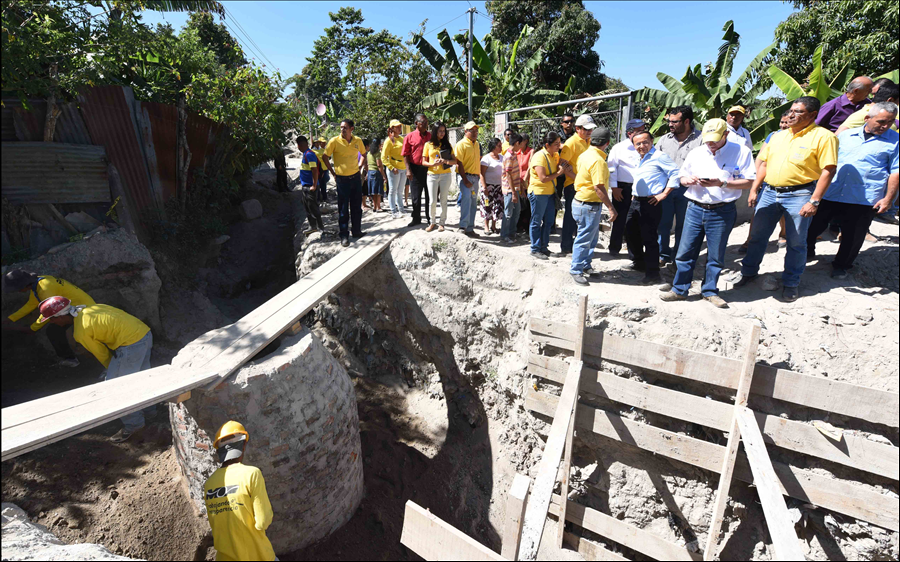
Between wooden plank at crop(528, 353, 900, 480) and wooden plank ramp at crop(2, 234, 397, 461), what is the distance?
272 centimetres

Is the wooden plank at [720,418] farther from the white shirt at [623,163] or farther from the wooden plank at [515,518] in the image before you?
the white shirt at [623,163]

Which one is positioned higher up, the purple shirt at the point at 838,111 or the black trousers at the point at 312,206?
the purple shirt at the point at 838,111

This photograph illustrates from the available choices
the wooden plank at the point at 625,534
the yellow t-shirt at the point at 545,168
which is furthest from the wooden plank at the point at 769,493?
the yellow t-shirt at the point at 545,168

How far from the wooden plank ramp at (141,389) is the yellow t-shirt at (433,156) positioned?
228cm

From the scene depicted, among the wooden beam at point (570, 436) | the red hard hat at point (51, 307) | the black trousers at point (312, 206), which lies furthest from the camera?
the black trousers at point (312, 206)

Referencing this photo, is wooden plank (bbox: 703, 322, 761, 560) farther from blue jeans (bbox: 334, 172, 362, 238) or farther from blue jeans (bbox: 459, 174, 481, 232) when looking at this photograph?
blue jeans (bbox: 334, 172, 362, 238)

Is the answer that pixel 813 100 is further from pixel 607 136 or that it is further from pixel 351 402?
pixel 351 402

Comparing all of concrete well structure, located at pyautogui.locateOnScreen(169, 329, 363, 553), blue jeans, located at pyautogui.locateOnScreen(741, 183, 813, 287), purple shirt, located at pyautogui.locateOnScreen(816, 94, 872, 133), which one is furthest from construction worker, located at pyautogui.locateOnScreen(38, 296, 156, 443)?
purple shirt, located at pyautogui.locateOnScreen(816, 94, 872, 133)

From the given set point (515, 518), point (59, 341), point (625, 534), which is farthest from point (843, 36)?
point (59, 341)

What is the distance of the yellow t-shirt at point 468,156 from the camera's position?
6.08 m

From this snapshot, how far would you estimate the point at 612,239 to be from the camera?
18.3 feet

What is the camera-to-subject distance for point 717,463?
369 cm

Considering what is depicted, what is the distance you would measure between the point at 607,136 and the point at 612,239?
1436 mm

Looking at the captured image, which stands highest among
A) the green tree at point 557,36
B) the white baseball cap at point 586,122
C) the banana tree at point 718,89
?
the green tree at point 557,36
